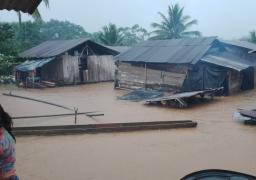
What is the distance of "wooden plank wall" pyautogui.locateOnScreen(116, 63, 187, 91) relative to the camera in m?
17.6

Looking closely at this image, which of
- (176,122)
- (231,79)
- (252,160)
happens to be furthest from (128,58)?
(252,160)

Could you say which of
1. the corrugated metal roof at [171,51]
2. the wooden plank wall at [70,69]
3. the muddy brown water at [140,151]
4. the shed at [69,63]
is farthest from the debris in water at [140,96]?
the shed at [69,63]

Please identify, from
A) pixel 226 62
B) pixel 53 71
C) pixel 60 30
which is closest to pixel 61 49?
pixel 53 71

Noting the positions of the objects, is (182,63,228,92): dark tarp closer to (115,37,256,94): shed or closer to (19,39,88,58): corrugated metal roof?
(115,37,256,94): shed

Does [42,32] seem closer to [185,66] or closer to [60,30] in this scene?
[60,30]

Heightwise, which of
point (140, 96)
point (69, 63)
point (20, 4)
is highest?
point (20, 4)

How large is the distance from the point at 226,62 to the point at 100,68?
10867 mm

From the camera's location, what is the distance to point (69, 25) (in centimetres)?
4631

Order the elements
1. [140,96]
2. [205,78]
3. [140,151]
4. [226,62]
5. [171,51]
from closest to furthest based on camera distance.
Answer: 1. [140,151]
2. [140,96]
3. [226,62]
4. [205,78]
5. [171,51]

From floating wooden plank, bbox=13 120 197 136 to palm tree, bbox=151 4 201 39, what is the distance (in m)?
22.9

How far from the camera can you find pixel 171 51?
1867 centimetres

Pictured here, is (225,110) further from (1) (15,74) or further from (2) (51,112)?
(1) (15,74)

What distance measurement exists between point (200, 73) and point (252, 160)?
9.99 meters

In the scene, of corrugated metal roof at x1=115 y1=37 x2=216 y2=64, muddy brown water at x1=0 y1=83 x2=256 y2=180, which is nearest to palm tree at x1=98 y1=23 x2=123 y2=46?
corrugated metal roof at x1=115 y1=37 x2=216 y2=64
